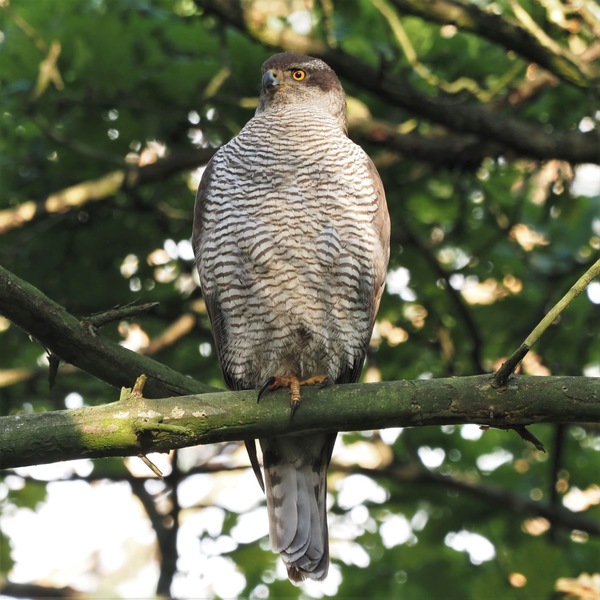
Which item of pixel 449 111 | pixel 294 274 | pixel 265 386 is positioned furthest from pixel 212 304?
pixel 449 111

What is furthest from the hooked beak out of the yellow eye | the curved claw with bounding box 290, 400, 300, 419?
the curved claw with bounding box 290, 400, 300, 419

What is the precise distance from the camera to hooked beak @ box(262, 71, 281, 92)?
217 inches

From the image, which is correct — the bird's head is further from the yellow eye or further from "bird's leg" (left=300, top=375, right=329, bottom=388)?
"bird's leg" (left=300, top=375, right=329, bottom=388)

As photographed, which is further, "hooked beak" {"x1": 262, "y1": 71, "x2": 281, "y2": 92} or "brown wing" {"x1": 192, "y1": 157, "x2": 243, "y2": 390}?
"hooked beak" {"x1": 262, "y1": 71, "x2": 281, "y2": 92}

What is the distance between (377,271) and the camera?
475cm

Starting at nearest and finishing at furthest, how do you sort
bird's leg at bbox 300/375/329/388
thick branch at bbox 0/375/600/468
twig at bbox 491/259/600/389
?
1. twig at bbox 491/259/600/389
2. thick branch at bbox 0/375/600/468
3. bird's leg at bbox 300/375/329/388

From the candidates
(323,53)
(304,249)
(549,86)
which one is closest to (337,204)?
(304,249)

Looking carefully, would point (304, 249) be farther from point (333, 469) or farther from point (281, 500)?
point (333, 469)

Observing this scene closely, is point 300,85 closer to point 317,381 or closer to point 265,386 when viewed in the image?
point 317,381

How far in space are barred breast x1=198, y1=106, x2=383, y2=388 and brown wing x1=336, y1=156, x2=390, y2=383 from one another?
14 millimetres

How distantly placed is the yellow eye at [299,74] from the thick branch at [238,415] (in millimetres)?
2614

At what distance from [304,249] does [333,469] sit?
241 centimetres

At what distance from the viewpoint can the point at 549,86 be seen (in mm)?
6289

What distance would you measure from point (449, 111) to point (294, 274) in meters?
1.47
